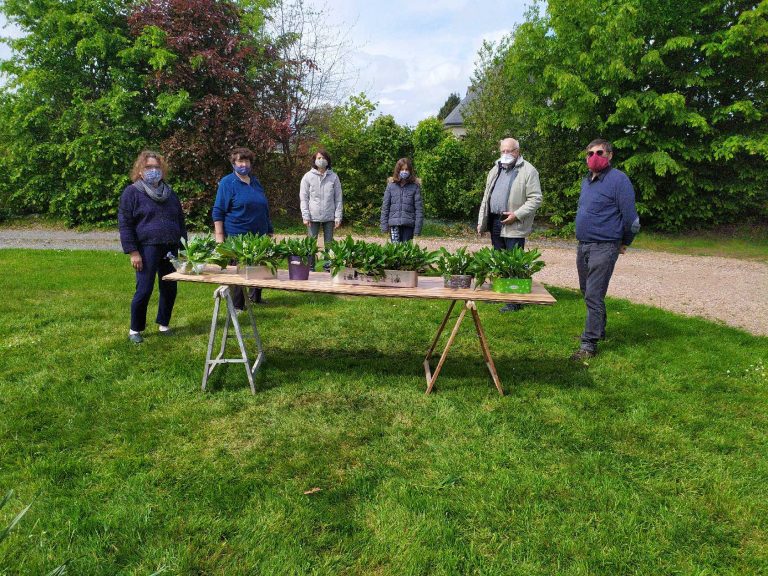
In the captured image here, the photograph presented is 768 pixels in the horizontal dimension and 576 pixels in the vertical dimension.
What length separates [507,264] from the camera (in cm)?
362

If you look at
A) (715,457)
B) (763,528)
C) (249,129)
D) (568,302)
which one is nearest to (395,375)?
(715,457)

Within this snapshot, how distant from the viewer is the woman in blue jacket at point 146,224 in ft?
15.6

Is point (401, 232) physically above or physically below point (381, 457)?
above

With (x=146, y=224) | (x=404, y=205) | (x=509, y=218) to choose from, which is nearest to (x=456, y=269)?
(x=509, y=218)

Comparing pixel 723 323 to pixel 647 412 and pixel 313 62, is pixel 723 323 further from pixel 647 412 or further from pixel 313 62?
pixel 313 62

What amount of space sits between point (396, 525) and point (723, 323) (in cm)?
537

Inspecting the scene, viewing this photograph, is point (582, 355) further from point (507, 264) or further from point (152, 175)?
point (152, 175)

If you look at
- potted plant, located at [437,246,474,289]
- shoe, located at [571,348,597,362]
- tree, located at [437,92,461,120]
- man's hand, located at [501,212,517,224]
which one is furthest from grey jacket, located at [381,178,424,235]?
tree, located at [437,92,461,120]

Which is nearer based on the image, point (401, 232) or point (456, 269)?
point (456, 269)

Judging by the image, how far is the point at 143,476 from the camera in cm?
277

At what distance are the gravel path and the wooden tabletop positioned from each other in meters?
3.90

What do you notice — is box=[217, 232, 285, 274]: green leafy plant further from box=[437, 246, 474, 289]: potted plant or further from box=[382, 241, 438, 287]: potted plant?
box=[437, 246, 474, 289]: potted plant

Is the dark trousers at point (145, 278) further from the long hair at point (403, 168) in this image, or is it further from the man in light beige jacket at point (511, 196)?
the man in light beige jacket at point (511, 196)

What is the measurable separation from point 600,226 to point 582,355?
1.18m
